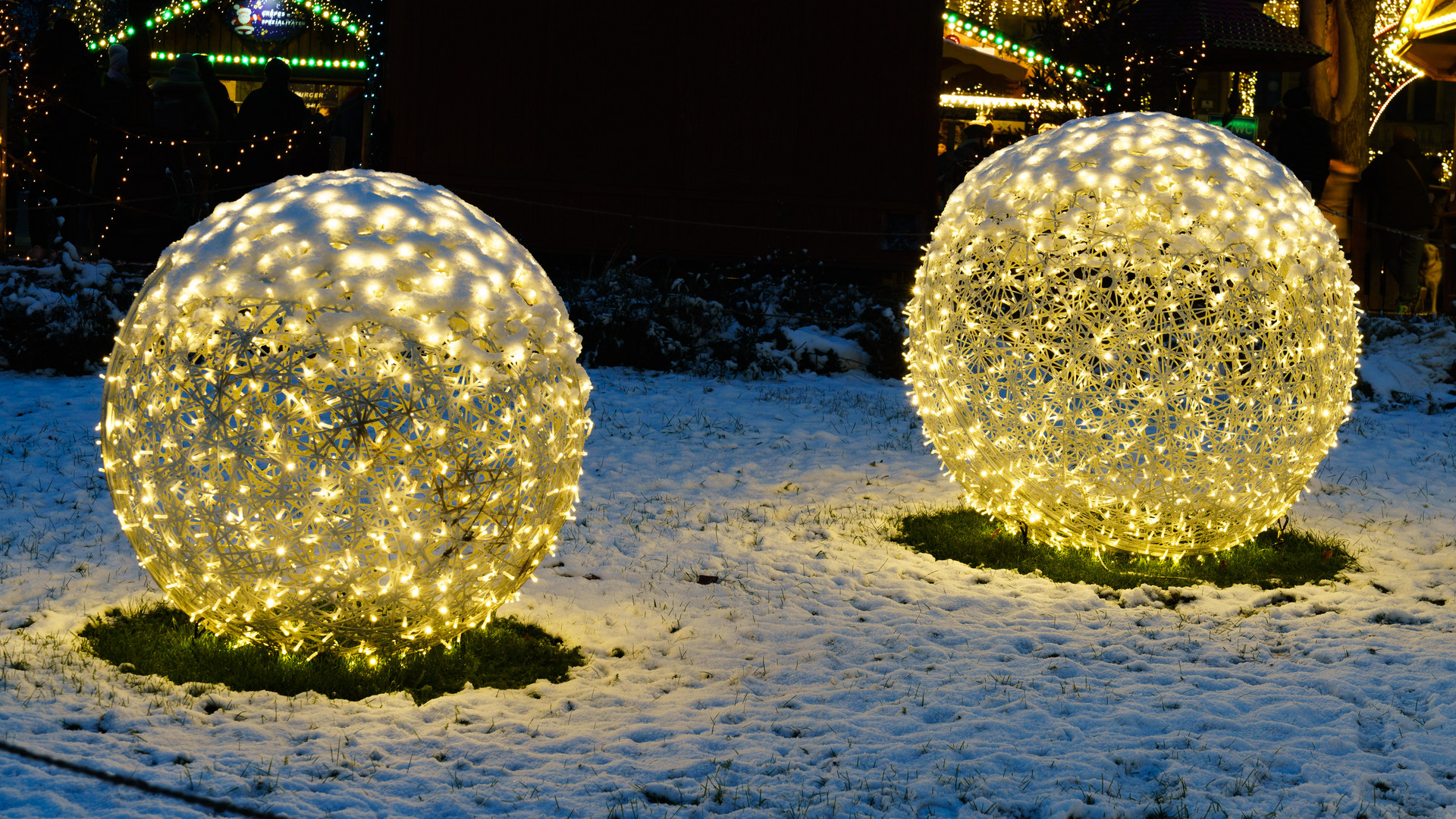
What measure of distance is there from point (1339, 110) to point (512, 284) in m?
19.0

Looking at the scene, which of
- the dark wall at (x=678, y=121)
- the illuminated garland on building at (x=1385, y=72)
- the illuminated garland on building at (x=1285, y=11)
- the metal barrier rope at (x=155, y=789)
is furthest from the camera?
the illuminated garland on building at (x=1285, y=11)

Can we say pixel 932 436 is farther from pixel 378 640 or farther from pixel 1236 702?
pixel 378 640

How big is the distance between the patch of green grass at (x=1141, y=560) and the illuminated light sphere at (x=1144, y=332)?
0.14 metres

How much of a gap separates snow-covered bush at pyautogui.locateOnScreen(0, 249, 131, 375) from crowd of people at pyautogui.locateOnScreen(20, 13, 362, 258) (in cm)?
246

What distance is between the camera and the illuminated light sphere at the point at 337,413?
4273mm

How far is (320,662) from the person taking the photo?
476cm

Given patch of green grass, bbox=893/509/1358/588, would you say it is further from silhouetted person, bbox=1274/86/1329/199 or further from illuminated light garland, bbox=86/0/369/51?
illuminated light garland, bbox=86/0/369/51

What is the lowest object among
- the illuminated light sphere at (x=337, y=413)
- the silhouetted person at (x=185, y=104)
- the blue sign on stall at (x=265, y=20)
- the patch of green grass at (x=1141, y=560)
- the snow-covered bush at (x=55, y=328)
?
the snow-covered bush at (x=55, y=328)

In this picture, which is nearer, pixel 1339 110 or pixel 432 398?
pixel 432 398

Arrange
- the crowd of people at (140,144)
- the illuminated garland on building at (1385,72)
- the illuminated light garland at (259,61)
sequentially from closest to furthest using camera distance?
the crowd of people at (140,144)
the illuminated light garland at (259,61)
the illuminated garland on building at (1385,72)

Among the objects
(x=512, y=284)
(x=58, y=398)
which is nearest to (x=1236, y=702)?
(x=512, y=284)

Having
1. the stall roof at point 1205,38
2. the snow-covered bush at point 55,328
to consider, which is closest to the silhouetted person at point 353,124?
the snow-covered bush at point 55,328

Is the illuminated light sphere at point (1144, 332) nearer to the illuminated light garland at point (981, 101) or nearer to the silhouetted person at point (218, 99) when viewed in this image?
the silhouetted person at point (218, 99)

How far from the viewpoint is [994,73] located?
19.4 m
